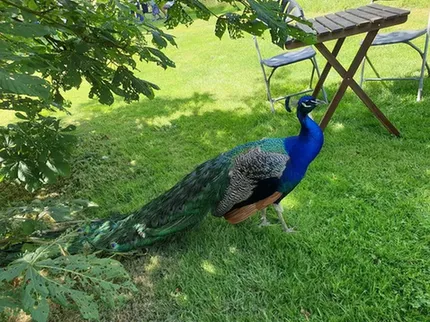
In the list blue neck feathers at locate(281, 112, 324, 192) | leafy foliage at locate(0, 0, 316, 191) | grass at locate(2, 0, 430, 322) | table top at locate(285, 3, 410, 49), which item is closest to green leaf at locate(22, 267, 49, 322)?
leafy foliage at locate(0, 0, 316, 191)

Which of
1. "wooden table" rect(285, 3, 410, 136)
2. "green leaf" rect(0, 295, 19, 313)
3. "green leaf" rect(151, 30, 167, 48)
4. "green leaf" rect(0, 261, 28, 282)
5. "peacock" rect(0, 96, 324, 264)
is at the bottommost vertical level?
"peacock" rect(0, 96, 324, 264)

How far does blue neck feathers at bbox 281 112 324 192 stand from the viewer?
2.06 m

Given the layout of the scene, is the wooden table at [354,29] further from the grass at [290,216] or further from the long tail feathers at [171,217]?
the long tail feathers at [171,217]

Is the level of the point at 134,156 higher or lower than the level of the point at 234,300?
lower

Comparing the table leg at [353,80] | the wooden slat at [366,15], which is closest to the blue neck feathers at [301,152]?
the table leg at [353,80]

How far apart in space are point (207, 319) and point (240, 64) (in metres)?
5.30

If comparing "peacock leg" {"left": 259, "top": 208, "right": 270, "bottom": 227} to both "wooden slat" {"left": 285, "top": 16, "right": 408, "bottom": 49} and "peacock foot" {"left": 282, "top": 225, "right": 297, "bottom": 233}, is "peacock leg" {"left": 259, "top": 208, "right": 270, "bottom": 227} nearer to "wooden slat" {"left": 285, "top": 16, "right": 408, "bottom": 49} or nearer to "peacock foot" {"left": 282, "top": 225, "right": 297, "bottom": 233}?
"peacock foot" {"left": 282, "top": 225, "right": 297, "bottom": 233}

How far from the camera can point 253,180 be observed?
2.08m

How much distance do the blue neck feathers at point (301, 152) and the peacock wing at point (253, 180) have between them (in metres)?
0.04

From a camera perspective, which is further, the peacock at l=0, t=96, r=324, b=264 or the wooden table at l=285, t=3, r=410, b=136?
the wooden table at l=285, t=3, r=410, b=136

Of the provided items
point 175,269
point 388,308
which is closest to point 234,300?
point 175,269

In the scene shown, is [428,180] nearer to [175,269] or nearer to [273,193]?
[273,193]

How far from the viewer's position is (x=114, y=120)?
495 cm

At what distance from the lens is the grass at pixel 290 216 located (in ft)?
6.23
